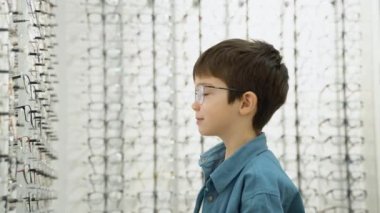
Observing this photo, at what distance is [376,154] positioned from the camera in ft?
7.65

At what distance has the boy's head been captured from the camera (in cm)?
90

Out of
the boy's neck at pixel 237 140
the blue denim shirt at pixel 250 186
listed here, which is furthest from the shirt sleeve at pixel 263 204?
the boy's neck at pixel 237 140

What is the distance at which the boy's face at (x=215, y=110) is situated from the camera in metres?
0.91

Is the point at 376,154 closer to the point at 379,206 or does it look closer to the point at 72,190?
the point at 379,206

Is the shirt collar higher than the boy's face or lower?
lower

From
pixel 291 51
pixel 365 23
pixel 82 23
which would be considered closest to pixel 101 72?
pixel 82 23

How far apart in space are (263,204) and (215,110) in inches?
7.6

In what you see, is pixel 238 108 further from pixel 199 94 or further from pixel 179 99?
pixel 179 99

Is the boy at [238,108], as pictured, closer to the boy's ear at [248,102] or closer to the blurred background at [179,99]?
the boy's ear at [248,102]

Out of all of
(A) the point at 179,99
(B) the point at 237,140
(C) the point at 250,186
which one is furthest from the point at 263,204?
(A) the point at 179,99

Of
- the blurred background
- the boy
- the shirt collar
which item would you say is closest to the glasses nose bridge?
the boy

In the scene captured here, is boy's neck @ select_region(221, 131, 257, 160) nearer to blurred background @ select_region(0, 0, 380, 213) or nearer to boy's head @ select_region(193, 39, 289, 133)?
boy's head @ select_region(193, 39, 289, 133)

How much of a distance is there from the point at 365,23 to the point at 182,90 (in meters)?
0.90

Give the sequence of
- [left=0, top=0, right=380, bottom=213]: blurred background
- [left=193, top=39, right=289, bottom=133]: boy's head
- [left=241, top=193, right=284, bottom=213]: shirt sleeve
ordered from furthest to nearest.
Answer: [left=0, top=0, right=380, bottom=213]: blurred background < [left=193, top=39, right=289, bottom=133]: boy's head < [left=241, top=193, right=284, bottom=213]: shirt sleeve
